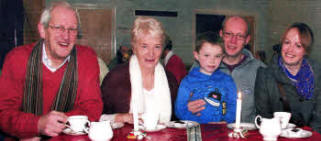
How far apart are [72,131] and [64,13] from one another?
0.75 m

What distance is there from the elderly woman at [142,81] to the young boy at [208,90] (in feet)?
0.44

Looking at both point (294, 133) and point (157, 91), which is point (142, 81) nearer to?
point (157, 91)

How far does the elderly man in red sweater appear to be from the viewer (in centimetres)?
174

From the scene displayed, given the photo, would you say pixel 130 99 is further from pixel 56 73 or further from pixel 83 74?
pixel 56 73

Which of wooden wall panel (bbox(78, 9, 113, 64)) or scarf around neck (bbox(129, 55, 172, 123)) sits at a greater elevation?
Result: wooden wall panel (bbox(78, 9, 113, 64))

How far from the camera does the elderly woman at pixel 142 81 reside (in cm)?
203

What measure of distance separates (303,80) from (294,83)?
0.23 ft

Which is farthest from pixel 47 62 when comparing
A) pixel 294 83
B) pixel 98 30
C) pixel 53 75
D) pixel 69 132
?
pixel 98 30

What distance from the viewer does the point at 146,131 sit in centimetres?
150

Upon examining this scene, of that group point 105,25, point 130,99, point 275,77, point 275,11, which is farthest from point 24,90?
point 275,11

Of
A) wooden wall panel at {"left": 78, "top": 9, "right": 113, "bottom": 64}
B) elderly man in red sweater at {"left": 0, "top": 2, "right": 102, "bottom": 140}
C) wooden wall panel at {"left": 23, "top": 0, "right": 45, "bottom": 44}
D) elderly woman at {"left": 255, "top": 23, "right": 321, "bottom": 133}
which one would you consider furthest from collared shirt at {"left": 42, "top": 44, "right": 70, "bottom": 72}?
wooden wall panel at {"left": 78, "top": 9, "right": 113, "bottom": 64}

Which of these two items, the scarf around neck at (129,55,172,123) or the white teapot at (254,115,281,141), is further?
the scarf around neck at (129,55,172,123)

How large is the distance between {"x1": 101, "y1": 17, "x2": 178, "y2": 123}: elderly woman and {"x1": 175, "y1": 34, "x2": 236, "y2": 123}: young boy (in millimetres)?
133

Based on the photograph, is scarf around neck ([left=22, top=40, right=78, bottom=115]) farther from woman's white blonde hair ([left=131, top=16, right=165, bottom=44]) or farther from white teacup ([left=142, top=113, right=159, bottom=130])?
white teacup ([left=142, top=113, right=159, bottom=130])
